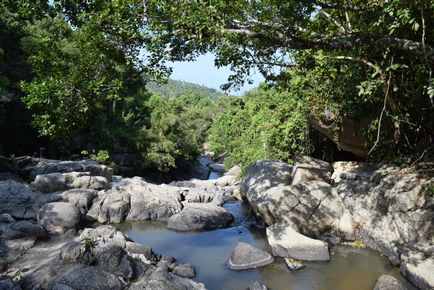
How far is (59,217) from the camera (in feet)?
43.9

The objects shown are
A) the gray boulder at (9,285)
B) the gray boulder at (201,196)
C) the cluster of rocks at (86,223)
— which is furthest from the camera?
the gray boulder at (201,196)

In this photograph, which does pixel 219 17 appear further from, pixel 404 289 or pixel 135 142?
pixel 135 142

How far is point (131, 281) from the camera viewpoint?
832 cm

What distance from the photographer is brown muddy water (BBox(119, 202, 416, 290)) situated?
9.24 m

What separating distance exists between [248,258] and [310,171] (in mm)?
5416

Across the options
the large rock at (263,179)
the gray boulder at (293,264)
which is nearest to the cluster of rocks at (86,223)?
the large rock at (263,179)

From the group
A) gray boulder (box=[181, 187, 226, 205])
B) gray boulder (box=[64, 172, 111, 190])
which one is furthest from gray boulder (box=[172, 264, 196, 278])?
gray boulder (box=[64, 172, 111, 190])

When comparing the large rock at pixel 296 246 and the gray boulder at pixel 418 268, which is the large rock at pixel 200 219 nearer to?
the large rock at pixel 296 246

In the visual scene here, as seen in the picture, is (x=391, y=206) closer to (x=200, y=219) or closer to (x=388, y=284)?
(x=388, y=284)

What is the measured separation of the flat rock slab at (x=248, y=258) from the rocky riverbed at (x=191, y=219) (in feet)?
0.12

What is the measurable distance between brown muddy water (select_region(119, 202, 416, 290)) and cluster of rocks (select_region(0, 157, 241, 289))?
0.74m

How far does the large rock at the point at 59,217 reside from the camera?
43.2ft

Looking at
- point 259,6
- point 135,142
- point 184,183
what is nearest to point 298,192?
point 259,6

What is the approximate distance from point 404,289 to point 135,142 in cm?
2611
